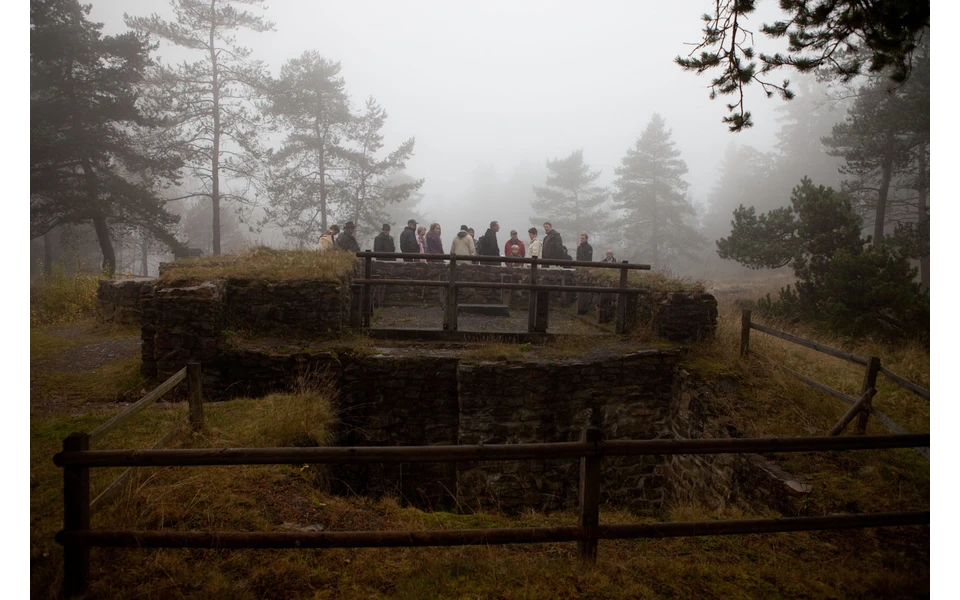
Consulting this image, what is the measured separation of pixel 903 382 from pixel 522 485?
4.76 meters

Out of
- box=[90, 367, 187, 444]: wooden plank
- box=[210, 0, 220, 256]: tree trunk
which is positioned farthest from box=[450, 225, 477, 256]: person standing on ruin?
box=[210, 0, 220, 256]: tree trunk

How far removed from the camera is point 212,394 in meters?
6.96

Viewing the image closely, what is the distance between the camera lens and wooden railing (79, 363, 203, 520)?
3166 millimetres

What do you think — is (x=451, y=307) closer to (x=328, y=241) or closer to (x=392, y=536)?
(x=392, y=536)

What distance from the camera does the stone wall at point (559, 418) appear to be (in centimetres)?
695

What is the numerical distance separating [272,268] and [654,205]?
3591 centimetres

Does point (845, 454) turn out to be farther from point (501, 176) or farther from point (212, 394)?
point (501, 176)

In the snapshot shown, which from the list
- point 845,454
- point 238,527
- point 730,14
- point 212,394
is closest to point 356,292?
point 212,394

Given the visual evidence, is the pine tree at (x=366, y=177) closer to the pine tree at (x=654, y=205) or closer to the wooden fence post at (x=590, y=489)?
the pine tree at (x=654, y=205)

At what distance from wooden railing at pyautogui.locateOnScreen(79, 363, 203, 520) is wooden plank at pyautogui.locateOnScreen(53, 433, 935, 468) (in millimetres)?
290

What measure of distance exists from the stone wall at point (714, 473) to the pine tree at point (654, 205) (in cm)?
3272

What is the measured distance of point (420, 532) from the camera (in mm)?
2893

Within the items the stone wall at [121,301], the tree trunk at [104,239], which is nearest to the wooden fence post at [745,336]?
the stone wall at [121,301]
